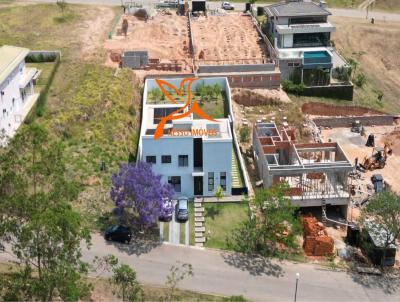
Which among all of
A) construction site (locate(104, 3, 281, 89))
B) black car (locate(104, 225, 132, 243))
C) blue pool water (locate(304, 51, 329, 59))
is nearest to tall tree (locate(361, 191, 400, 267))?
black car (locate(104, 225, 132, 243))

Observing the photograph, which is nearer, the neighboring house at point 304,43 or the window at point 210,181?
the window at point 210,181

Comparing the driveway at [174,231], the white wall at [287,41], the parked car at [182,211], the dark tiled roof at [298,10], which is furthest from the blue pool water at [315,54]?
the driveway at [174,231]

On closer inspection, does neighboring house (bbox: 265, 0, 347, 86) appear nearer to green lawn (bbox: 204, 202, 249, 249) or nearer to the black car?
green lawn (bbox: 204, 202, 249, 249)

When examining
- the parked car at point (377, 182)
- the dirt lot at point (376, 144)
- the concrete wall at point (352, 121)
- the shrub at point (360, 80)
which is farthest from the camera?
the shrub at point (360, 80)

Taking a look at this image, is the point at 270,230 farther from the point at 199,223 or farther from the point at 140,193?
the point at 140,193

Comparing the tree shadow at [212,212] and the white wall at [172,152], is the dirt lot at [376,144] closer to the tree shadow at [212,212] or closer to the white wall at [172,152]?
the tree shadow at [212,212]

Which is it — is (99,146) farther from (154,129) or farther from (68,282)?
(68,282)
